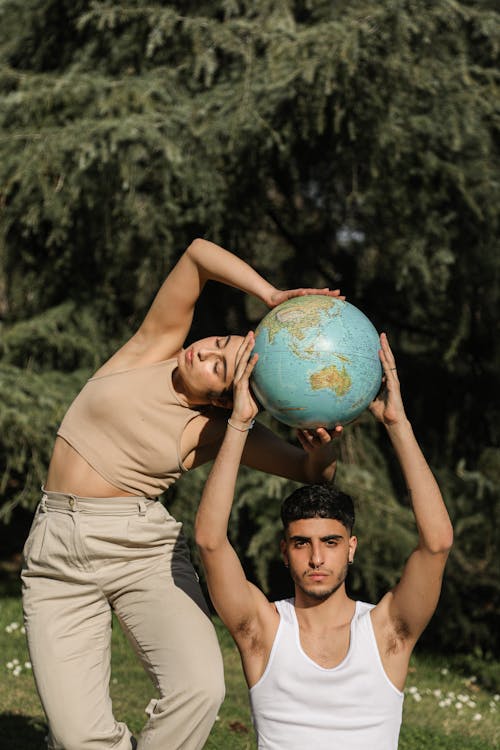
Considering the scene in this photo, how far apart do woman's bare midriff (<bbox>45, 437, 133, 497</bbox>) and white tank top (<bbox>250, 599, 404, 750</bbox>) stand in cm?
99

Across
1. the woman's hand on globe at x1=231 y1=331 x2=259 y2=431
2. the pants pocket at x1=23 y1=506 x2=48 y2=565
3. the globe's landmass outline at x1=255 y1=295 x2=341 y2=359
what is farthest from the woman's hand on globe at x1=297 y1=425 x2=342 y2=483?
the pants pocket at x1=23 y1=506 x2=48 y2=565

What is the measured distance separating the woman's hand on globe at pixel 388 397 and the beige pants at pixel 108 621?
3.45 feet

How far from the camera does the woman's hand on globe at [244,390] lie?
3.19 meters

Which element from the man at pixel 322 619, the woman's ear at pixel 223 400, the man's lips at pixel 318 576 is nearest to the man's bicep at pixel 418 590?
the man at pixel 322 619

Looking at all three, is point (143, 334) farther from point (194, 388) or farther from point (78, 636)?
point (78, 636)

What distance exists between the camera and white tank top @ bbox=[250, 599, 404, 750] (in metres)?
3.00

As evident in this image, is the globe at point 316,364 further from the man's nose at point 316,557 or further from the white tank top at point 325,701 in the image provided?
the white tank top at point 325,701

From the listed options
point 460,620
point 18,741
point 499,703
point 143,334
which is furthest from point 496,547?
point 143,334

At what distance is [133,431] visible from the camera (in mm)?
3775

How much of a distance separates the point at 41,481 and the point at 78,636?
12.4 ft

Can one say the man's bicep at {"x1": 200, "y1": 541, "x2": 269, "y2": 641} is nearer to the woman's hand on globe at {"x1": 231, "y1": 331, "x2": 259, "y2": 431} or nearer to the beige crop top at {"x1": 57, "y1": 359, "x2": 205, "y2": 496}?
the woman's hand on globe at {"x1": 231, "y1": 331, "x2": 259, "y2": 431}

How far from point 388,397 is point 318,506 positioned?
0.44 metres

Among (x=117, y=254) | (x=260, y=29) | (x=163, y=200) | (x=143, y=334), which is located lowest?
(x=117, y=254)

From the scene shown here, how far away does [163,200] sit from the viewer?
7.66m
